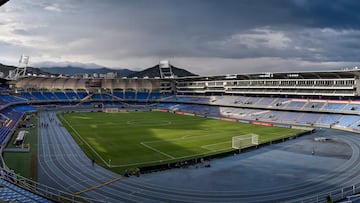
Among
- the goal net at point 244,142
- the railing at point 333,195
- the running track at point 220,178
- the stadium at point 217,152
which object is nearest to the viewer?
the railing at point 333,195

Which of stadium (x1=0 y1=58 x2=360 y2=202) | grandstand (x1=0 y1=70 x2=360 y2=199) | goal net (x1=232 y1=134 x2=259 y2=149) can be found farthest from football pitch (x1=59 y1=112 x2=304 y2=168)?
grandstand (x1=0 y1=70 x2=360 y2=199)

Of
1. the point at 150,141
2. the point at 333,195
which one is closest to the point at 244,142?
the point at 150,141

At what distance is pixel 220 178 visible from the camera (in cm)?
2806

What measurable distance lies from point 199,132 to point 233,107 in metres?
40.7

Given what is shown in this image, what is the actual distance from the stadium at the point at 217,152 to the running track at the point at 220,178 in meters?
0.09

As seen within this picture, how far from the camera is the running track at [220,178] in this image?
77.7 ft

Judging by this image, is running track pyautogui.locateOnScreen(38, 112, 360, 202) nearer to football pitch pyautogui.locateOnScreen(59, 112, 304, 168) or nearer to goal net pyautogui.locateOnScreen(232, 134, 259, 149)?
goal net pyautogui.locateOnScreen(232, 134, 259, 149)

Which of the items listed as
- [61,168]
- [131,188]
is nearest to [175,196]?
[131,188]

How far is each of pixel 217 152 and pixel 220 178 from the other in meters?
10.3

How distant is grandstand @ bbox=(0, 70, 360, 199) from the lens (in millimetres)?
68625

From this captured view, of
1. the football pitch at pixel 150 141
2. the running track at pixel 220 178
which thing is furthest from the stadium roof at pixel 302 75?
the running track at pixel 220 178

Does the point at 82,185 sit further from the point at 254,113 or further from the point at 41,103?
the point at 41,103

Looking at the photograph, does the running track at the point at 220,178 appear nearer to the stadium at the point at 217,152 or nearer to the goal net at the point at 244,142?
the stadium at the point at 217,152

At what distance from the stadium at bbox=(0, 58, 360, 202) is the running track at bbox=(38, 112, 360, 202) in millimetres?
91
